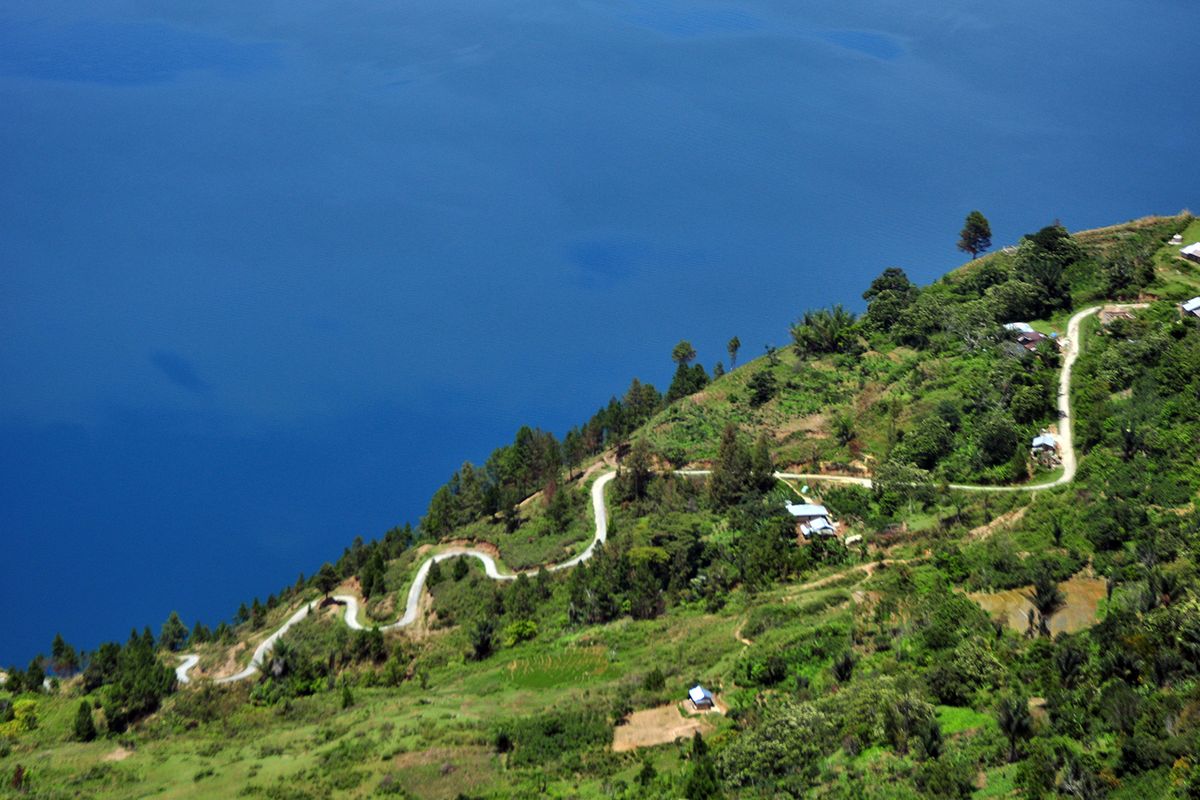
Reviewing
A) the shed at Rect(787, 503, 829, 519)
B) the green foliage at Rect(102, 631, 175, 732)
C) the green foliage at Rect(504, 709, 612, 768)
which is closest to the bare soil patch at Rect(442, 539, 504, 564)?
the shed at Rect(787, 503, 829, 519)

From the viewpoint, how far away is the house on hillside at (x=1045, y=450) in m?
41.3

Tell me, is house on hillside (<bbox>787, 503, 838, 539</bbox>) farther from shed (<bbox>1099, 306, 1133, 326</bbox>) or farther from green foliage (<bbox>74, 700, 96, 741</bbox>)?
green foliage (<bbox>74, 700, 96, 741</bbox>)

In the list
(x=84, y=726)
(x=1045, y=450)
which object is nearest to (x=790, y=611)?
(x=1045, y=450)

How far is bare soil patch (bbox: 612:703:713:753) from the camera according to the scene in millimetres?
28594

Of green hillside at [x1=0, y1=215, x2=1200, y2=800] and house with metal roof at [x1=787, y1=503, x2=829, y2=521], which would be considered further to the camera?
house with metal roof at [x1=787, y1=503, x2=829, y2=521]

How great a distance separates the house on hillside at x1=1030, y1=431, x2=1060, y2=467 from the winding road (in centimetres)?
33

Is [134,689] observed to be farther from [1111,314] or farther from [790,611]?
[1111,314]

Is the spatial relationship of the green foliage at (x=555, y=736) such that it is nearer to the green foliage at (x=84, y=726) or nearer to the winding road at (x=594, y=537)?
the winding road at (x=594, y=537)

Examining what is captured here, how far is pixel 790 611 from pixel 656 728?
7.13 m

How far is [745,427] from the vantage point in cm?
5291

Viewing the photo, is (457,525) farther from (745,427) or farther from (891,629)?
(891,629)

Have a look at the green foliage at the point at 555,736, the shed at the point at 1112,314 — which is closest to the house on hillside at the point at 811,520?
the green foliage at the point at 555,736

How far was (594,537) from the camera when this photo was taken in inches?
1886

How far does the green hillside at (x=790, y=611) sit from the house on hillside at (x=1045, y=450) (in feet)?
0.47
